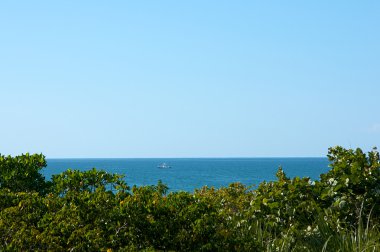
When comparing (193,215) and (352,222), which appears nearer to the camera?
(193,215)

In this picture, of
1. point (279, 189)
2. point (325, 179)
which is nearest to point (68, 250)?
point (279, 189)

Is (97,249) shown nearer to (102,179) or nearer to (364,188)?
(102,179)

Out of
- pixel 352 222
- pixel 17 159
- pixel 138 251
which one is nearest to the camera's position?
pixel 138 251

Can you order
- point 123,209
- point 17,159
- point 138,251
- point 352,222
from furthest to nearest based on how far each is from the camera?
point 17,159, point 352,222, point 123,209, point 138,251

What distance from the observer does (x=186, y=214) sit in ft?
28.3

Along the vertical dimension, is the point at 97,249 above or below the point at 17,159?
below

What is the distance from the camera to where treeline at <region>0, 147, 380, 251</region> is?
8.45 m

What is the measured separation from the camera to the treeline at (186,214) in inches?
333

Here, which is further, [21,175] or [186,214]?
[21,175]

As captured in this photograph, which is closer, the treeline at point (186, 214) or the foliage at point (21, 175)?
the treeline at point (186, 214)

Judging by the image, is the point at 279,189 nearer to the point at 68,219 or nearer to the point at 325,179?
the point at 325,179

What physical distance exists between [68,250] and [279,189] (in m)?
4.63

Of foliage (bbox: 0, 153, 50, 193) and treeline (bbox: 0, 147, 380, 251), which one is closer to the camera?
treeline (bbox: 0, 147, 380, 251)

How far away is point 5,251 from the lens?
8250 mm
